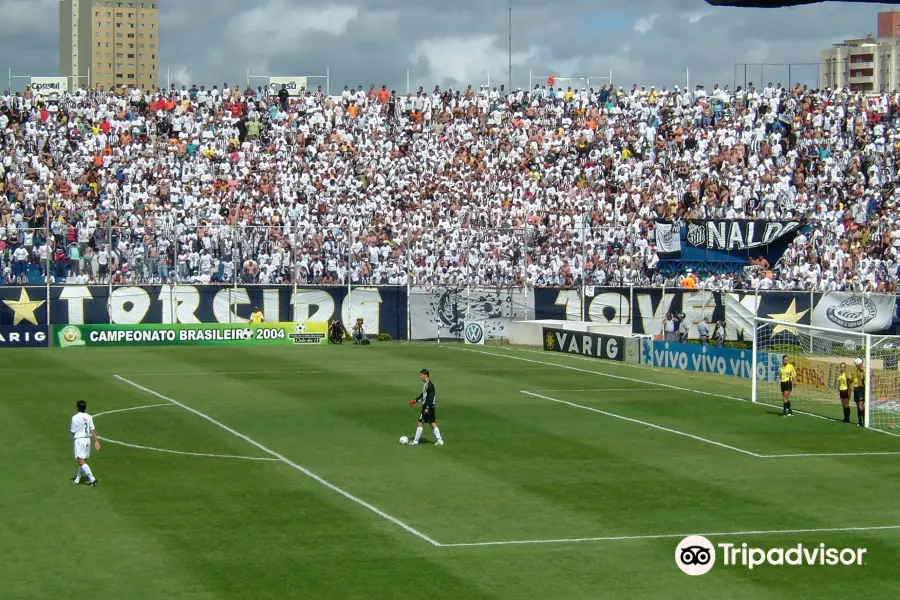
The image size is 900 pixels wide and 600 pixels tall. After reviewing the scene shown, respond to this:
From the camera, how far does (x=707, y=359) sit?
49.8 metres

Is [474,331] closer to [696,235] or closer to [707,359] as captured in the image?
[696,235]

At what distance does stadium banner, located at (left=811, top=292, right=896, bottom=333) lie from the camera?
55.6 metres

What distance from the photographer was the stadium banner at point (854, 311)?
55594mm

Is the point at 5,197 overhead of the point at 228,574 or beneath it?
overhead

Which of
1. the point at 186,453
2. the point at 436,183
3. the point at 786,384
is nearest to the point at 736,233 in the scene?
the point at 436,183

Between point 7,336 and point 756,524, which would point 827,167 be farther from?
point 756,524

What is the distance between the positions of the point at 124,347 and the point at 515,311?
1658 cm

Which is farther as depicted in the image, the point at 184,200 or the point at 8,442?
the point at 184,200

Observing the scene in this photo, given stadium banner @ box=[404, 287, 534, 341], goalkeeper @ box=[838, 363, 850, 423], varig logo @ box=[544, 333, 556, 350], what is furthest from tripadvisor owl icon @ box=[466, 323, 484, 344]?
goalkeeper @ box=[838, 363, 850, 423]

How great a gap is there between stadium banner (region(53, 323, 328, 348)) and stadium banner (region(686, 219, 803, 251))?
54.3 feet

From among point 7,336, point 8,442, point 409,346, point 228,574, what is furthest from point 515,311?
point 228,574

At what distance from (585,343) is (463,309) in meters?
7.55

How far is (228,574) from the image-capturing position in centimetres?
2036

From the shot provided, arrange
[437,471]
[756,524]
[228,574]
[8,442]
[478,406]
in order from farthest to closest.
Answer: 1. [478,406]
2. [8,442]
3. [437,471]
4. [756,524]
5. [228,574]
